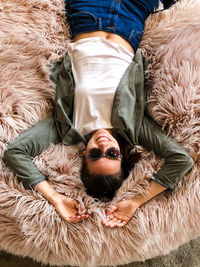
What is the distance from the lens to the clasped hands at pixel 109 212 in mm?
780

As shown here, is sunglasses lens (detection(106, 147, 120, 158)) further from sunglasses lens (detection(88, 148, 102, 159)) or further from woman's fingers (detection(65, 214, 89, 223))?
woman's fingers (detection(65, 214, 89, 223))

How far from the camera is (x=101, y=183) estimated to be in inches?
31.9

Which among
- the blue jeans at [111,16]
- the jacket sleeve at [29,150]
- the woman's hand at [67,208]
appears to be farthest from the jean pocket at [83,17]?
the woman's hand at [67,208]

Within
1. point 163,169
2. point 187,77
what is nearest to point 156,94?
point 187,77

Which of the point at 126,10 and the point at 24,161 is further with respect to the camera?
the point at 126,10

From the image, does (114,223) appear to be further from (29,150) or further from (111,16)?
(111,16)

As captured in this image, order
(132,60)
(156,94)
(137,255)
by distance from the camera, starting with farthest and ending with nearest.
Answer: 1. (132,60)
2. (156,94)
3. (137,255)

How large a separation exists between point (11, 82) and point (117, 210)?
0.57 metres

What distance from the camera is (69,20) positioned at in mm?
1030

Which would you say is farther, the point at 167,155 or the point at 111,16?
the point at 111,16

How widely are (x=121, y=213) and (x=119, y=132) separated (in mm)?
273

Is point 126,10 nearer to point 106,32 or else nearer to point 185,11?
point 106,32

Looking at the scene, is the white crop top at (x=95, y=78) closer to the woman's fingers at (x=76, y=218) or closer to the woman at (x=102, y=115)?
the woman at (x=102, y=115)

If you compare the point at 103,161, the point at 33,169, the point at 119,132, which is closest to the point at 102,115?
the point at 119,132
